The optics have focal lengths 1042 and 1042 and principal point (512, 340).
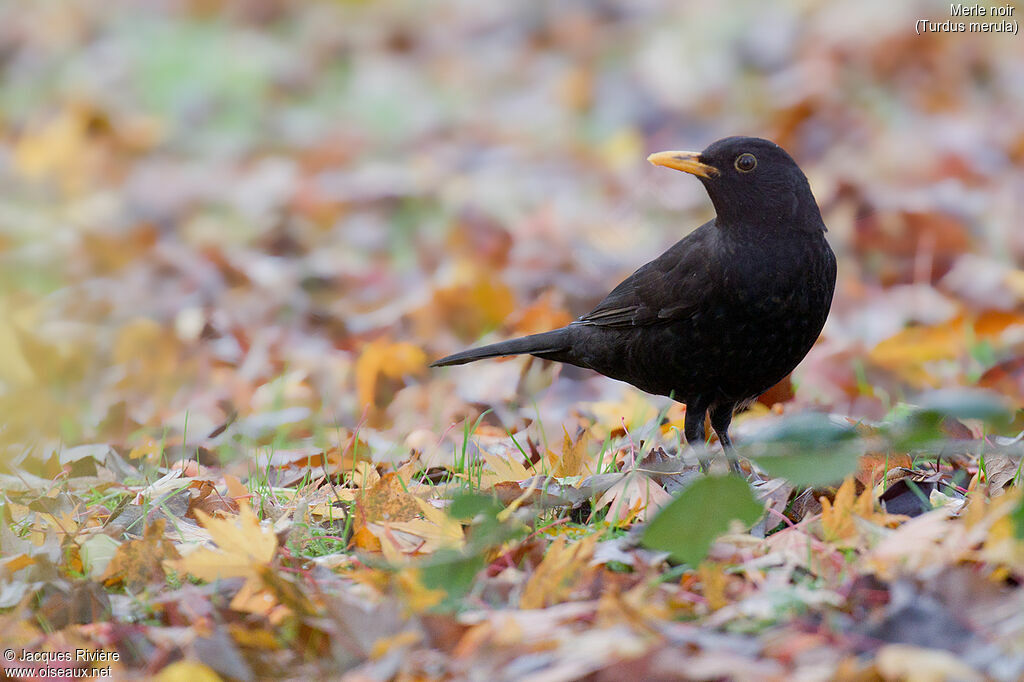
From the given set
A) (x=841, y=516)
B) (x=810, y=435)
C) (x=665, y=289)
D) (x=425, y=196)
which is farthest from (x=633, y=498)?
(x=425, y=196)

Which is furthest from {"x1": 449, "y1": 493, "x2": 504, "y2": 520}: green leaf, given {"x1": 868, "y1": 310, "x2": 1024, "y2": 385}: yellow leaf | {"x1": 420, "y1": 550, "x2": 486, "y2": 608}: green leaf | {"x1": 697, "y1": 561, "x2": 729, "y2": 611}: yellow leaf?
{"x1": 868, "y1": 310, "x2": 1024, "y2": 385}: yellow leaf

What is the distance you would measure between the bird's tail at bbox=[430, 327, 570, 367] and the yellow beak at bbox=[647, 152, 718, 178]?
719 millimetres

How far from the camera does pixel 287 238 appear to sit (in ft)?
21.9

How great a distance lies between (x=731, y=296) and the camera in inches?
123

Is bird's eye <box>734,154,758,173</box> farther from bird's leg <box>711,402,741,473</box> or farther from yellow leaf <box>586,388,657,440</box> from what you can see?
yellow leaf <box>586,388,657,440</box>

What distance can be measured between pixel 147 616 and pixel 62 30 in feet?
32.5

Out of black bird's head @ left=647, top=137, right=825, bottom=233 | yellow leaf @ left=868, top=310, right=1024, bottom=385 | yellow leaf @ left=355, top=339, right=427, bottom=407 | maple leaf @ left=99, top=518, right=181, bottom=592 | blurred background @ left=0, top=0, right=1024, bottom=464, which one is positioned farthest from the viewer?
yellow leaf @ left=355, top=339, right=427, bottom=407

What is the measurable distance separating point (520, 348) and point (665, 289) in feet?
1.95

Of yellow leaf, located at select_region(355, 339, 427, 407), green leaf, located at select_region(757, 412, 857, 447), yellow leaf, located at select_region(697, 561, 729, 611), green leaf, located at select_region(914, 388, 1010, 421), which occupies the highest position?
green leaf, located at select_region(914, 388, 1010, 421)

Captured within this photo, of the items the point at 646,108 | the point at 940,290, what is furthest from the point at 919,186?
the point at 646,108

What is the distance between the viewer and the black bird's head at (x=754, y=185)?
322 cm

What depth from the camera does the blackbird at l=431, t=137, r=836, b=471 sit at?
10.2 ft

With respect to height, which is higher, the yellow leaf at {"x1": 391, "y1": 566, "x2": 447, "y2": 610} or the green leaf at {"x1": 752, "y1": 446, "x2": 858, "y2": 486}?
the green leaf at {"x1": 752, "y1": 446, "x2": 858, "y2": 486}

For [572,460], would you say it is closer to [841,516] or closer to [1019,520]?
[841,516]
